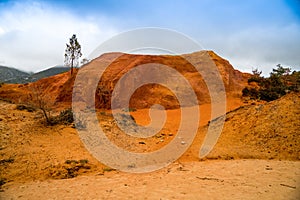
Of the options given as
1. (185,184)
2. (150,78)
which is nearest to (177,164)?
(185,184)

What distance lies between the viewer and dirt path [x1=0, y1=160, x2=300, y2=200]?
4.70 meters

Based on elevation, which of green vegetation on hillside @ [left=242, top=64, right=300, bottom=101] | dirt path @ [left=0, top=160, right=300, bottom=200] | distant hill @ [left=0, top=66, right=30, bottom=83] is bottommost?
dirt path @ [left=0, top=160, right=300, bottom=200]

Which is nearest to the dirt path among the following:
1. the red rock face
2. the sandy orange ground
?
the sandy orange ground

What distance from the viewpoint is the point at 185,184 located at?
5.40 metres

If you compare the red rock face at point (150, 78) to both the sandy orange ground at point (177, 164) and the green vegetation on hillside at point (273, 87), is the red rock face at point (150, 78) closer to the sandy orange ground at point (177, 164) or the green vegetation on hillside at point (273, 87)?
the green vegetation on hillside at point (273, 87)

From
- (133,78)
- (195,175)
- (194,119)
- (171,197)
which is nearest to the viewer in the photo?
(171,197)

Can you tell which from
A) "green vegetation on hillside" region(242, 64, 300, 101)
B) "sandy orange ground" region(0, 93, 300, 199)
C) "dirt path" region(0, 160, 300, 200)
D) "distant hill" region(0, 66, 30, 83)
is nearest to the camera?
"dirt path" region(0, 160, 300, 200)

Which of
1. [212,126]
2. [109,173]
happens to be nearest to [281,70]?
[212,126]

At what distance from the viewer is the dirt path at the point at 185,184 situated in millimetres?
4695

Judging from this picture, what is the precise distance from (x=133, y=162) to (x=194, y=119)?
278 inches

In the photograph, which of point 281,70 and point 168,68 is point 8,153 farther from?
point 281,70

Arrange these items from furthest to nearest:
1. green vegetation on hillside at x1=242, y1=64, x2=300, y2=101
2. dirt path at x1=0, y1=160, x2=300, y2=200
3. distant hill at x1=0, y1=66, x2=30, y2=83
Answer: distant hill at x1=0, y1=66, x2=30, y2=83 < green vegetation on hillside at x1=242, y1=64, x2=300, y2=101 < dirt path at x1=0, y1=160, x2=300, y2=200

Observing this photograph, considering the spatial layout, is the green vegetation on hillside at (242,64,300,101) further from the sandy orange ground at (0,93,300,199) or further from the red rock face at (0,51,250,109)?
the sandy orange ground at (0,93,300,199)

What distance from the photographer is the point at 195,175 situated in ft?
20.0
